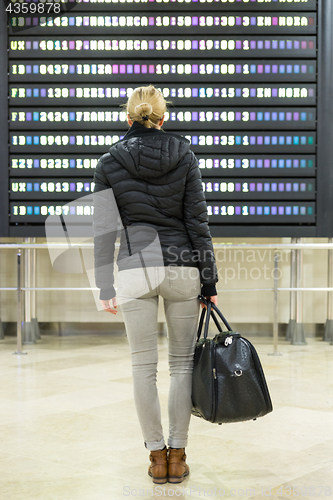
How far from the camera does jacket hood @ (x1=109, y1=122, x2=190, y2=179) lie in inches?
95.7

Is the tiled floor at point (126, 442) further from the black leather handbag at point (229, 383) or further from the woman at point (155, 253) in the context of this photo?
the black leather handbag at point (229, 383)

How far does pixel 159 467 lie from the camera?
2.55 m

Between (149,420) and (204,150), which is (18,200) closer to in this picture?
(204,150)

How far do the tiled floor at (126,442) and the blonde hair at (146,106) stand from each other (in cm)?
159

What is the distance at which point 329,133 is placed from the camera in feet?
19.7

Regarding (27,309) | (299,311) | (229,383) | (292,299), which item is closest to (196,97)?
(292,299)

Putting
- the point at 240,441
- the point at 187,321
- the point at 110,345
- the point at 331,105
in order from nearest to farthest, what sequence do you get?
Answer: the point at 187,321 → the point at 240,441 → the point at 331,105 → the point at 110,345

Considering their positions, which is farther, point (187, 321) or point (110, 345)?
point (110, 345)

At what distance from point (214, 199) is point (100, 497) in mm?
4082

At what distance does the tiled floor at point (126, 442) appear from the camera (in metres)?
2.49

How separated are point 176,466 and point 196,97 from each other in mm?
4320

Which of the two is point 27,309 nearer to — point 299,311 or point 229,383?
point 299,311

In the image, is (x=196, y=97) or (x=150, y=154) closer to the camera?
(x=150, y=154)

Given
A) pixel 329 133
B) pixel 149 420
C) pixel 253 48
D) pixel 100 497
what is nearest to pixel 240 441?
pixel 149 420
